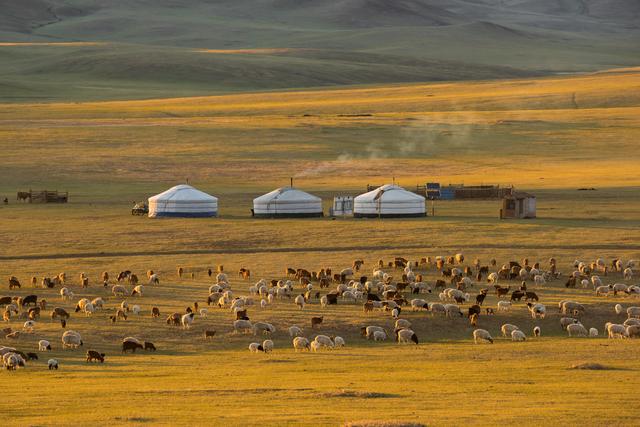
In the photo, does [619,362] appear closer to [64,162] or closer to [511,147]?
[64,162]

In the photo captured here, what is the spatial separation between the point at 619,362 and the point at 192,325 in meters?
12.9

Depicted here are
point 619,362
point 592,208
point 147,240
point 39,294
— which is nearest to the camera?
point 619,362

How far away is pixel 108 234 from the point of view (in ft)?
191

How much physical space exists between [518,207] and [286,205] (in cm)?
1197

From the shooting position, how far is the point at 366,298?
4175cm

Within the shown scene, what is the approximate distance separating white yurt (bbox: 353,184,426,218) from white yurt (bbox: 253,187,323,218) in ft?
7.99

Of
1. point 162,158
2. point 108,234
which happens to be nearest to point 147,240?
point 108,234

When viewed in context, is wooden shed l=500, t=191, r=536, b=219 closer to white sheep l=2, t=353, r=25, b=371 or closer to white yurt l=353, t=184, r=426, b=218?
white yurt l=353, t=184, r=426, b=218

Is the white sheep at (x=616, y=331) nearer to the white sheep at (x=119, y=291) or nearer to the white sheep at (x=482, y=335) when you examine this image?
the white sheep at (x=482, y=335)

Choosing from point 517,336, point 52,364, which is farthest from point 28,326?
point 517,336

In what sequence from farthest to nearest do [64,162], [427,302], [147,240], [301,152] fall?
[301,152] → [64,162] → [147,240] → [427,302]

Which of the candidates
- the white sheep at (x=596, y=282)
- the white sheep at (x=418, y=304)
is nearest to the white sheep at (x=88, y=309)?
the white sheep at (x=418, y=304)

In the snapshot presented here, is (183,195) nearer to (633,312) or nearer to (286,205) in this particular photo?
(286,205)

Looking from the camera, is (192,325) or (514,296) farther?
(514,296)
